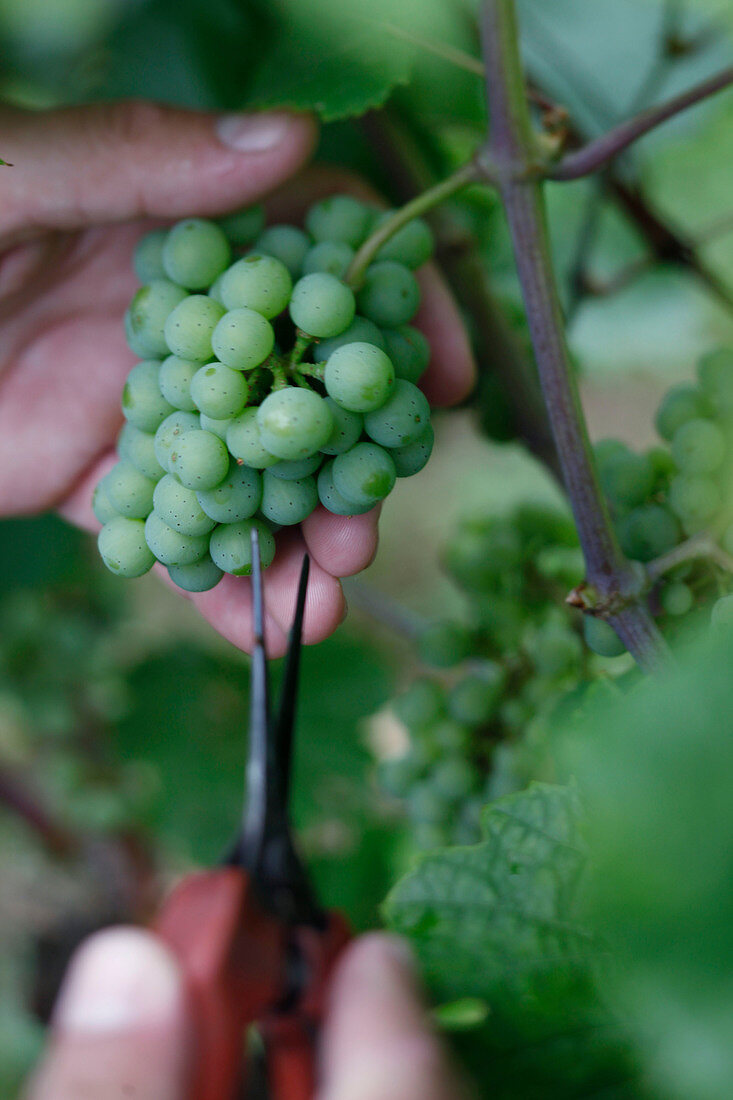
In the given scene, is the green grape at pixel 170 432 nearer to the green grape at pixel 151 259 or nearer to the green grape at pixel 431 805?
the green grape at pixel 151 259

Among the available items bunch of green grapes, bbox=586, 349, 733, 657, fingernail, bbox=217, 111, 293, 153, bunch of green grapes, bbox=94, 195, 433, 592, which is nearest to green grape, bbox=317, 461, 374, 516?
bunch of green grapes, bbox=94, 195, 433, 592

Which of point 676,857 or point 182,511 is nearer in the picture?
point 676,857

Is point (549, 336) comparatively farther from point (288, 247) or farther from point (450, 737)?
point (450, 737)

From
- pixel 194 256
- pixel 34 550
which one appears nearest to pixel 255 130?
pixel 194 256

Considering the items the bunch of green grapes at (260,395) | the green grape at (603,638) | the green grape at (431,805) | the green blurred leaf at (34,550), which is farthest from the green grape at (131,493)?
the green blurred leaf at (34,550)

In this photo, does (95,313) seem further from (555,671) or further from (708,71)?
(708,71)

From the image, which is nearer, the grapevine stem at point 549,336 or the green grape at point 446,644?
the grapevine stem at point 549,336
